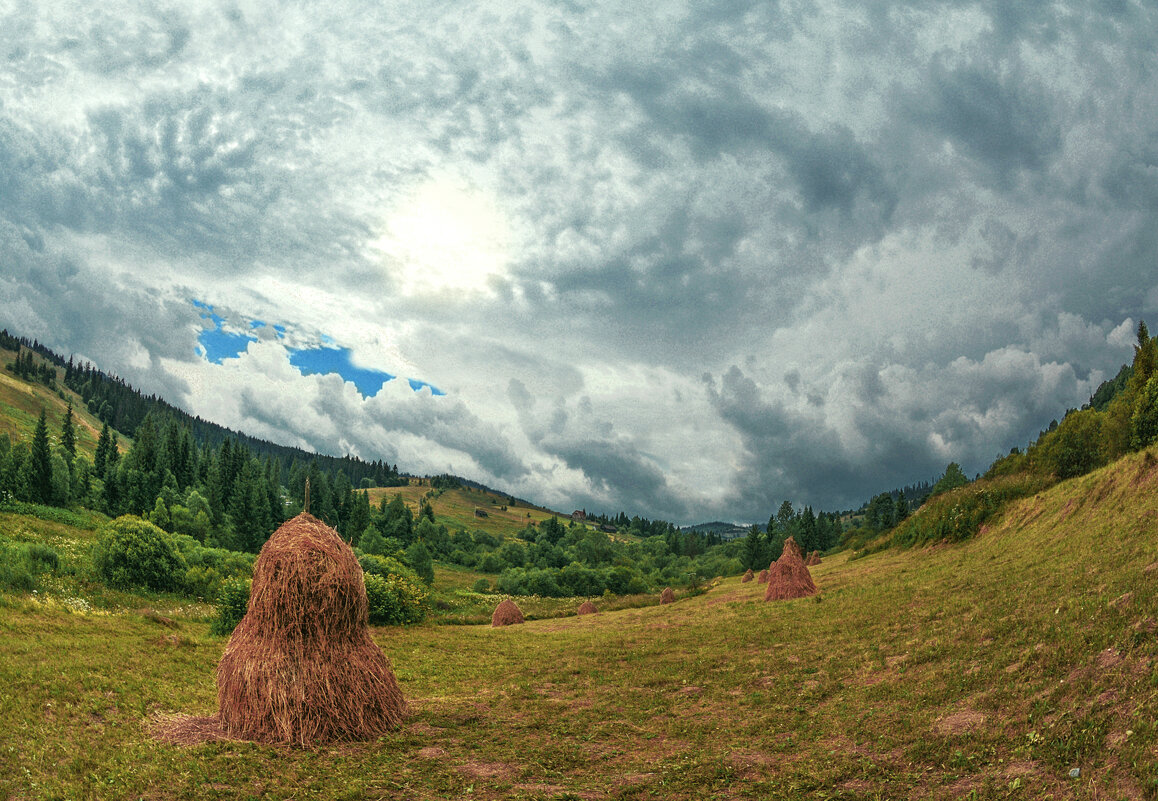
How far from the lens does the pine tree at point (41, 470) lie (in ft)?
302

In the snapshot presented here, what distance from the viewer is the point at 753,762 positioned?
14.3 m

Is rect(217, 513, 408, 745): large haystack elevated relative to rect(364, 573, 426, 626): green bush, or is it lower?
elevated

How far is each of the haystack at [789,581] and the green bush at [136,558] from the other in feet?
169

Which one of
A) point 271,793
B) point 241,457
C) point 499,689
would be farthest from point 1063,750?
point 241,457

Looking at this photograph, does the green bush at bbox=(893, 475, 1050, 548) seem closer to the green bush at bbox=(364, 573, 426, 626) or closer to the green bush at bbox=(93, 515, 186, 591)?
the green bush at bbox=(364, 573, 426, 626)

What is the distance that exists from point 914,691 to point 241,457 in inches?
5999

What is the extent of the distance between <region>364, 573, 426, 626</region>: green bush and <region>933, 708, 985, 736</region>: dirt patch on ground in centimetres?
3512

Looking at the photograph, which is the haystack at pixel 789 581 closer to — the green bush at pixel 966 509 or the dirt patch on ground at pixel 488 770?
the green bush at pixel 966 509

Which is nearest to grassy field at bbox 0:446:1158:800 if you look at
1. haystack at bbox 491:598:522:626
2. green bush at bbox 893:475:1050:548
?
green bush at bbox 893:475:1050:548

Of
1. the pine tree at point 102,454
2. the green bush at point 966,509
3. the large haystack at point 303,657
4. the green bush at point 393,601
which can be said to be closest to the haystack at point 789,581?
the green bush at point 966,509

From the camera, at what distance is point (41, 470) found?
307ft

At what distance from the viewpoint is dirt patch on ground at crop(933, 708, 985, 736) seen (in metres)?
13.5

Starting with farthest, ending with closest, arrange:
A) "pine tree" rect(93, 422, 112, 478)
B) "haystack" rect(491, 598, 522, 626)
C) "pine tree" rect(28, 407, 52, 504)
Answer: "pine tree" rect(93, 422, 112, 478)
"pine tree" rect(28, 407, 52, 504)
"haystack" rect(491, 598, 522, 626)

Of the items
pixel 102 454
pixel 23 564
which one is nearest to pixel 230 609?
pixel 23 564
